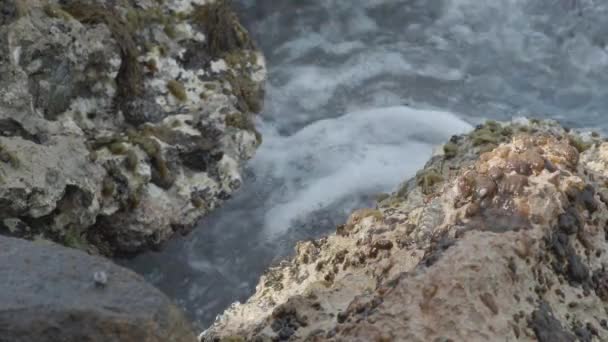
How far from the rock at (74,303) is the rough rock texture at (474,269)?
106 centimetres

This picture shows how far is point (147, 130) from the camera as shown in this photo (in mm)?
8602

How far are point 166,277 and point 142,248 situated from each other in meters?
0.41

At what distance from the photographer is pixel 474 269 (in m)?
3.82

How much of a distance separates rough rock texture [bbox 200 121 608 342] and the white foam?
12.7 feet

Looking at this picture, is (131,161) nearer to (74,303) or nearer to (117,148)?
(117,148)

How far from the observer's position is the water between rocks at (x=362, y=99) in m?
8.69

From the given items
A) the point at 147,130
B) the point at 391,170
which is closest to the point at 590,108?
the point at 391,170

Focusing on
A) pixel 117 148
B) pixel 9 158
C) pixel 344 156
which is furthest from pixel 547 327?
pixel 344 156

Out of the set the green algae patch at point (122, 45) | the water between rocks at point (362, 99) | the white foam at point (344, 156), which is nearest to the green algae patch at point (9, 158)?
the water between rocks at point (362, 99)

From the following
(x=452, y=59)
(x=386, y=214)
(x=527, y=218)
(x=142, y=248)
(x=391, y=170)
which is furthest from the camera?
(x=452, y=59)

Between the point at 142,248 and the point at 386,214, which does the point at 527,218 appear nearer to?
the point at 386,214

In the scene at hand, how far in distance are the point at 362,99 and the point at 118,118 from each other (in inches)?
157

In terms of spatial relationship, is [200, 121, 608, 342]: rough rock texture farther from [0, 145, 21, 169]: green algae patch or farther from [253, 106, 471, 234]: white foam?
[253, 106, 471, 234]: white foam

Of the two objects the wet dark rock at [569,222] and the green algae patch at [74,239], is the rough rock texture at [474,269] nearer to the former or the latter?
the wet dark rock at [569,222]
